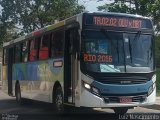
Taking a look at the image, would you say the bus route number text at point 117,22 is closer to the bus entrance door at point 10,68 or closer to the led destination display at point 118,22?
the led destination display at point 118,22

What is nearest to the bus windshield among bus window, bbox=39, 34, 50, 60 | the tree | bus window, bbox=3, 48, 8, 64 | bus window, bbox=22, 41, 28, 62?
bus window, bbox=39, 34, 50, 60

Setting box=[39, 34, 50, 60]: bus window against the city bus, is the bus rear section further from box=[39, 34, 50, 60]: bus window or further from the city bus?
box=[39, 34, 50, 60]: bus window

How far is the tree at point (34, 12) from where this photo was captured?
45469mm

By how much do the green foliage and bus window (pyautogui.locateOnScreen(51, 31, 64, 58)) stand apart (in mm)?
29859

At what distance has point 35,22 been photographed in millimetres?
46062

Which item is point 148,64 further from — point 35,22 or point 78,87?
point 35,22

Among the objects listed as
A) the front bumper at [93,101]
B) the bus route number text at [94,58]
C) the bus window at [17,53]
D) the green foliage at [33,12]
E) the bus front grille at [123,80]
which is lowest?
the front bumper at [93,101]

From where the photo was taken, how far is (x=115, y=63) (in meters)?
12.9

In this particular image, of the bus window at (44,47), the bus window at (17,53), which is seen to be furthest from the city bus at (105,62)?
the bus window at (17,53)

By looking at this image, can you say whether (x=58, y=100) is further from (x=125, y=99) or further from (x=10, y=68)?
(x=10, y=68)

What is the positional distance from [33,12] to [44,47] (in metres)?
30.0

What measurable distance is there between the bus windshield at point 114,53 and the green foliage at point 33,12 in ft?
106

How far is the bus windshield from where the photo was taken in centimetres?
1283

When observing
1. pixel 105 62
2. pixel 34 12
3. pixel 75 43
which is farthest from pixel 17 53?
pixel 34 12
